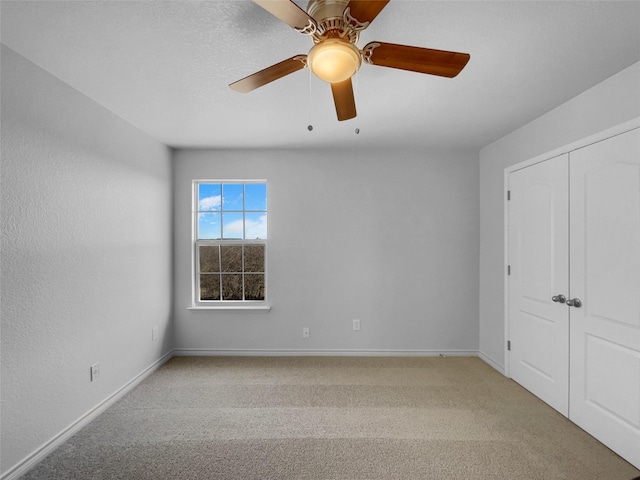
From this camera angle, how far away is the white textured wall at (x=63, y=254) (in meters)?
1.83

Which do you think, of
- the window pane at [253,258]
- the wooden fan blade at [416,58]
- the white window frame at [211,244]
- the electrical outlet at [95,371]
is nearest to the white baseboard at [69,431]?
the electrical outlet at [95,371]

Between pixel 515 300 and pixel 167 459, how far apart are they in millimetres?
3102

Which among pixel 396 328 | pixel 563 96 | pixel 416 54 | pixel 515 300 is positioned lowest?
pixel 396 328

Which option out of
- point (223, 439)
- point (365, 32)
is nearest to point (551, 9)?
point (365, 32)

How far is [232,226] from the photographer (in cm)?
391

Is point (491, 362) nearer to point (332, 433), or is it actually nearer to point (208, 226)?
point (332, 433)

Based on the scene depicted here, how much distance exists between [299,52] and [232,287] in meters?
2.79

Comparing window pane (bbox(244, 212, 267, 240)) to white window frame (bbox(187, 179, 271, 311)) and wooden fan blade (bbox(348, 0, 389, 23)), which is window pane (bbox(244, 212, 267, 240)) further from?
wooden fan blade (bbox(348, 0, 389, 23))

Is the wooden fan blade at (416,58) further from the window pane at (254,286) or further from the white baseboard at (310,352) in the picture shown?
the white baseboard at (310,352)

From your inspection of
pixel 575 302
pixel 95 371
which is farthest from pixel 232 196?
pixel 575 302

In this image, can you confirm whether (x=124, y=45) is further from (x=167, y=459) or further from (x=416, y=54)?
(x=167, y=459)

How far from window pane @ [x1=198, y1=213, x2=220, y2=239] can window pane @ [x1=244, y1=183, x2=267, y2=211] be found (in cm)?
39

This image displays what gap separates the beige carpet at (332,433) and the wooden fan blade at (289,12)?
229 centimetres

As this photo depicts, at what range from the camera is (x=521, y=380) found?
2.99 m
